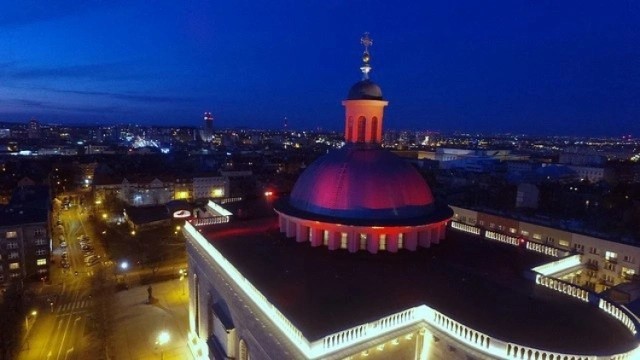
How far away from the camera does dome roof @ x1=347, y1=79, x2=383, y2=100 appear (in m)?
24.9

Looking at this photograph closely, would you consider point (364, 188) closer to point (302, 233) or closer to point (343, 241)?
point (343, 241)

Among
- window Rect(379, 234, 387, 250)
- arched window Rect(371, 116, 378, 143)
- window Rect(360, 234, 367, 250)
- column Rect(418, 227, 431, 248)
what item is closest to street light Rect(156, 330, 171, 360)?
window Rect(360, 234, 367, 250)

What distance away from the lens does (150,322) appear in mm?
33688

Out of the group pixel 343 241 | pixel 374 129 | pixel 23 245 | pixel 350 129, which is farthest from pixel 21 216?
pixel 374 129

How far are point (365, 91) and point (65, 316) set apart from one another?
1307 inches

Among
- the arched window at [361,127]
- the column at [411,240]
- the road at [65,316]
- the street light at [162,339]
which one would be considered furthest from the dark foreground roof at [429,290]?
the road at [65,316]

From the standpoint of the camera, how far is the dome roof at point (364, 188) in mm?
22047

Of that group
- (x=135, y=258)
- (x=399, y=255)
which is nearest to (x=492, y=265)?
(x=399, y=255)

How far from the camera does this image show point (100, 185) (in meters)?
84.8

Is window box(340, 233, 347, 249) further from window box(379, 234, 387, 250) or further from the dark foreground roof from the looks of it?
window box(379, 234, 387, 250)

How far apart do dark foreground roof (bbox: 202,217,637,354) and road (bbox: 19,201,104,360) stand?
16025mm

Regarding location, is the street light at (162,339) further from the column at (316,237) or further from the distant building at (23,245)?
the distant building at (23,245)

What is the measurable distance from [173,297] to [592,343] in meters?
34.7

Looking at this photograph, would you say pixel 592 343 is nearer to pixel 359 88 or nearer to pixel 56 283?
pixel 359 88
